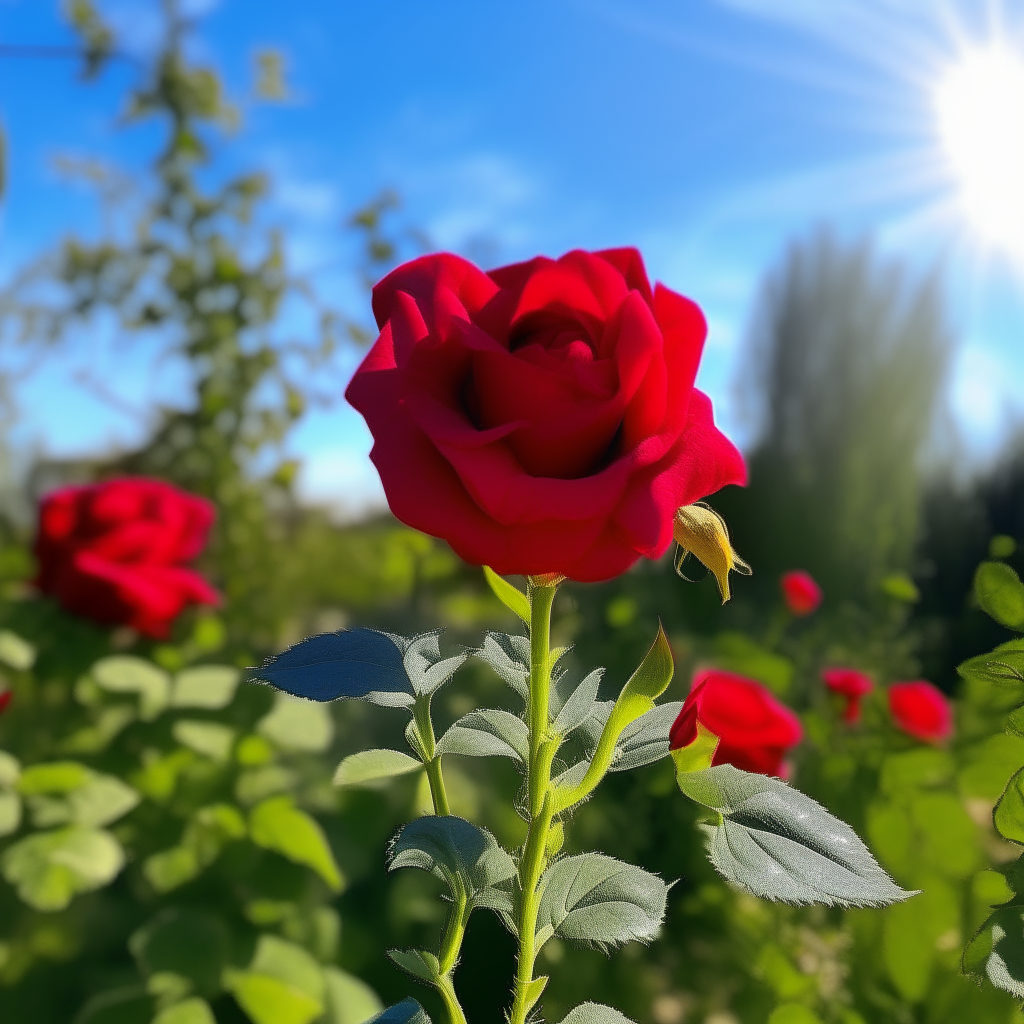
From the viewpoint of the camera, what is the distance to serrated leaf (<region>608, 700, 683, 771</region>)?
0.45 m

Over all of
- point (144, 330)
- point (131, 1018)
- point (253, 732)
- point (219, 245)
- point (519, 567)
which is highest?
point (219, 245)

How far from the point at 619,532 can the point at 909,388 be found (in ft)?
30.0

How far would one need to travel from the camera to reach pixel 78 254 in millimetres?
2555

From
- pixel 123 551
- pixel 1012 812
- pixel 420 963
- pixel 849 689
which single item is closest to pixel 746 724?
pixel 849 689

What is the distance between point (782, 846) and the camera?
39 cm

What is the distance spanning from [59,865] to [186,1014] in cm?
21

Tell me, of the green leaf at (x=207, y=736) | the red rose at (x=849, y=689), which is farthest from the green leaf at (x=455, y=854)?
the red rose at (x=849, y=689)

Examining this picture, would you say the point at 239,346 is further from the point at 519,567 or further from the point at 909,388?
the point at 909,388

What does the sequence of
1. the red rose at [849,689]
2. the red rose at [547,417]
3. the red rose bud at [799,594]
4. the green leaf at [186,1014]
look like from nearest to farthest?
the red rose at [547,417] → the green leaf at [186,1014] → the red rose at [849,689] → the red rose bud at [799,594]

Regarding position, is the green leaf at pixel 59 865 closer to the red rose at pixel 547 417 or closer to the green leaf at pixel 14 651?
the green leaf at pixel 14 651

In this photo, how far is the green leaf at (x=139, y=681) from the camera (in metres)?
1.12

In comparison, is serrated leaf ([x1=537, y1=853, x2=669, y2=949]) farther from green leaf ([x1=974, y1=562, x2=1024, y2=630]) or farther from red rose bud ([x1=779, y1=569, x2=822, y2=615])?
red rose bud ([x1=779, y1=569, x2=822, y2=615])

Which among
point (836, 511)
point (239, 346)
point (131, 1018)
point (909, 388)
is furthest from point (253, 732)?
point (909, 388)

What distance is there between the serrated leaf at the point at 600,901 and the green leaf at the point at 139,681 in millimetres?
814
